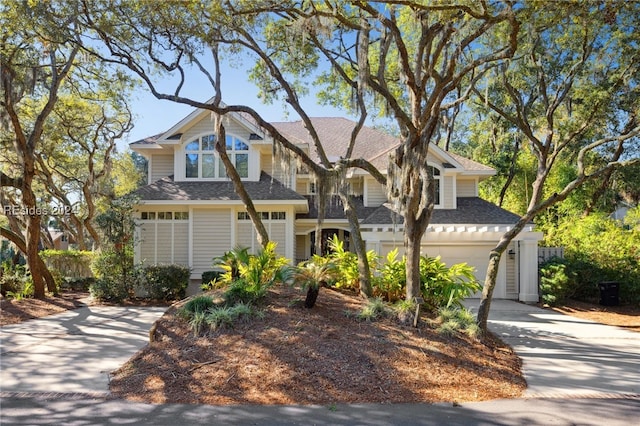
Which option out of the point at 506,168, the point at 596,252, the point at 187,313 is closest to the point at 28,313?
the point at 187,313

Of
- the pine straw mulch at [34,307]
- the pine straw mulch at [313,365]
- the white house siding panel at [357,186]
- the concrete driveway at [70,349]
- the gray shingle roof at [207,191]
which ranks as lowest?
the pine straw mulch at [34,307]

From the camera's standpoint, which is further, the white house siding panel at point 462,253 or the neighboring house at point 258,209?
the white house siding panel at point 462,253

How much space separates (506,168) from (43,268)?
21.2m

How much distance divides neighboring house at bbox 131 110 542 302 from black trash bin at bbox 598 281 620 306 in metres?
1.91

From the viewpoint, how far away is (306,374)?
5.34 meters

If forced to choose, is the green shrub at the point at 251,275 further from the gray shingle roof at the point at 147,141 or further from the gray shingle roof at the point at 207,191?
the gray shingle roof at the point at 147,141

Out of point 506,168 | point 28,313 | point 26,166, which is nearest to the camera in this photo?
point 28,313

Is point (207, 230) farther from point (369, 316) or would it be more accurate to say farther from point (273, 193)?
point (369, 316)

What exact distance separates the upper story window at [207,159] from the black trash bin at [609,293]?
12701mm

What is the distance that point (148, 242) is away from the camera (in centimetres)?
1473

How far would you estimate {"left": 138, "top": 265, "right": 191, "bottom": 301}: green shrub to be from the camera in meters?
12.5

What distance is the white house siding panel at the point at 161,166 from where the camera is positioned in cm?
1631

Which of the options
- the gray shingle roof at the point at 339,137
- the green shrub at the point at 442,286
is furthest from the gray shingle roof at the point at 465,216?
the green shrub at the point at 442,286

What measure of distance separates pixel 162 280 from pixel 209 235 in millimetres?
2697
